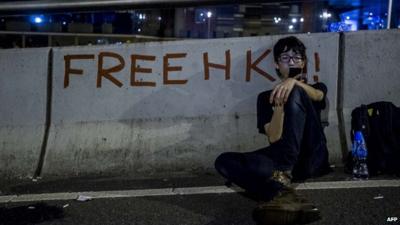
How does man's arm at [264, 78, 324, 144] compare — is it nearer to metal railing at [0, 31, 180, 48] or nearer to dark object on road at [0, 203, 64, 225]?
dark object on road at [0, 203, 64, 225]

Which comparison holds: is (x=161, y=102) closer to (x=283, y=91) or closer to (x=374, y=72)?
(x=283, y=91)

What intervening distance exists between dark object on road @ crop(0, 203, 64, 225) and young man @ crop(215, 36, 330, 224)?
1.17 meters

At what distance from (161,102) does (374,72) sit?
1868 mm

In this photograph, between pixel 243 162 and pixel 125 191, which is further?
pixel 125 191

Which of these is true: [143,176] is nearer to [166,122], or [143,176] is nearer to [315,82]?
[166,122]

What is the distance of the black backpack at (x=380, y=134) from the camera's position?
3979 millimetres

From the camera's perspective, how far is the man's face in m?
4.04

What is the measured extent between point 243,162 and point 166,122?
1326 mm

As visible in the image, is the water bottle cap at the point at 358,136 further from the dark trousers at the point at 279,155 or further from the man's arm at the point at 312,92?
the dark trousers at the point at 279,155

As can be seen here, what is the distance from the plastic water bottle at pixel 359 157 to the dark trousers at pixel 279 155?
1.80 feet

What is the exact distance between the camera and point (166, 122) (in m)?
4.65

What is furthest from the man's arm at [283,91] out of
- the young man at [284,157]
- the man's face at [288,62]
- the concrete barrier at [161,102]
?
the concrete barrier at [161,102]

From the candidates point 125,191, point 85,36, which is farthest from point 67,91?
point 85,36

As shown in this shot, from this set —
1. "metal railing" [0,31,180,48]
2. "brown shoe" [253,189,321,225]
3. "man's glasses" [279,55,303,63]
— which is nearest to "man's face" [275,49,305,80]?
"man's glasses" [279,55,303,63]
